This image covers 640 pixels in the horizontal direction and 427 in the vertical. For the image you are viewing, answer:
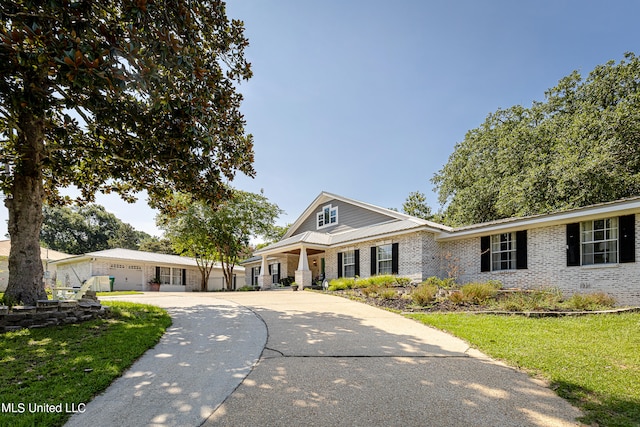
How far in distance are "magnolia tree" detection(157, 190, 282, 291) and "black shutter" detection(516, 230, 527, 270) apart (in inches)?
686

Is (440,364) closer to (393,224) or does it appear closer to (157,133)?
(157,133)

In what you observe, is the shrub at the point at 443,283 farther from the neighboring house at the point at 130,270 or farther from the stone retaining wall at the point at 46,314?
the neighboring house at the point at 130,270

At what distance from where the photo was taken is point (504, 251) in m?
13.2

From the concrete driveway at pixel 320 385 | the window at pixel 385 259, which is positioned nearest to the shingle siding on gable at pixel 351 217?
the window at pixel 385 259

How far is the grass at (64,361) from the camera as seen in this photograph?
3.41 metres

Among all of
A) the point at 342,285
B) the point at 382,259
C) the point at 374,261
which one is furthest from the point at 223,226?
the point at 382,259

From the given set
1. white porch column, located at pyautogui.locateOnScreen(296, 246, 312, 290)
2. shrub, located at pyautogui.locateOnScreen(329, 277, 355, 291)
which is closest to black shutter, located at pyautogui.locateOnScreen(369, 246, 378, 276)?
shrub, located at pyautogui.locateOnScreen(329, 277, 355, 291)

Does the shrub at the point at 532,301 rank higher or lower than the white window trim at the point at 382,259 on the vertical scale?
lower

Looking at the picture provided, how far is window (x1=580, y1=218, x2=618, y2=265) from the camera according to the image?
10188mm

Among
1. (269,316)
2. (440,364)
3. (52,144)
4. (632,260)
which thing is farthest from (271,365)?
(632,260)

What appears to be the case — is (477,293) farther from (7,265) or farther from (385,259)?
(7,265)

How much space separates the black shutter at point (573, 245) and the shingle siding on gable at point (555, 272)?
0.46ft

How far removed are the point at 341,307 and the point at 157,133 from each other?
7214 millimetres

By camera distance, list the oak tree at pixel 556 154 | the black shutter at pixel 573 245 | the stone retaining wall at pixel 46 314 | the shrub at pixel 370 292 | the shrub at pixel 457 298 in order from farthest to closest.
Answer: the oak tree at pixel 556 154, the shrub at pixel 370 292, the black shutter at pixel 573 245, the shrub at pixel 457 298, the stone retaining wall at pixel 46 314
